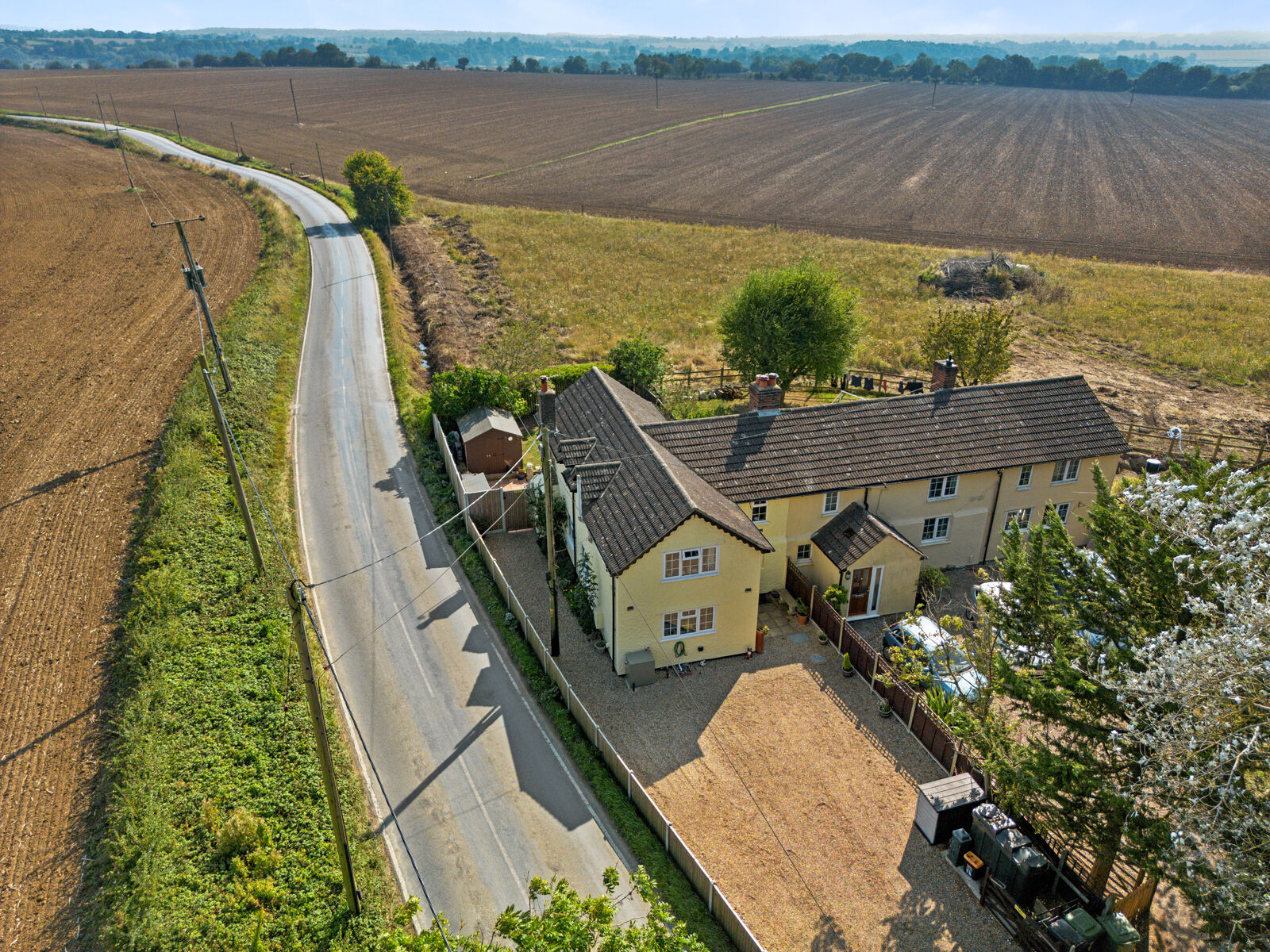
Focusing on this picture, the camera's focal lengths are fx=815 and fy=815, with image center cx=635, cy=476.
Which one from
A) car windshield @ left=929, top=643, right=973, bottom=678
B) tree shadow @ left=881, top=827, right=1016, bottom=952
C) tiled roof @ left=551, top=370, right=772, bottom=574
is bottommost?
tree shadow @ left=881, top=827, right=1016, bottom=952

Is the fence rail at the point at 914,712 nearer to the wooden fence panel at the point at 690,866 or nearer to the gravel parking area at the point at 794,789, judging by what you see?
the gravel parking area at the point at 794,789

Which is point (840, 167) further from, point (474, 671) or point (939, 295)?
point (474, 671)

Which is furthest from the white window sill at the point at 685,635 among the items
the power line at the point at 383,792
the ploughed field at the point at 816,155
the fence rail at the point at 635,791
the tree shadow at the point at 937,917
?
the ploughed field at the point at 816,155

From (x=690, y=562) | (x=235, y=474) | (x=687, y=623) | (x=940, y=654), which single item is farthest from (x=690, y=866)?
(x=235, y=474)

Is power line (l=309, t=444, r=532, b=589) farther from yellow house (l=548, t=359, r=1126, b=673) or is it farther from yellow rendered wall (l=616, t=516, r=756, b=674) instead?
yellow rendered wall (l=616, t=516, r=756, b=674)

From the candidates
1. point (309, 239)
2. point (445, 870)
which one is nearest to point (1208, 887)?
point (445, 870)

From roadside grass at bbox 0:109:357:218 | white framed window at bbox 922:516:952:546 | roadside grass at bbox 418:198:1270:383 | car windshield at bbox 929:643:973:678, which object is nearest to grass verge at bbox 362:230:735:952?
car windshield at bbox 929:643:973:678
